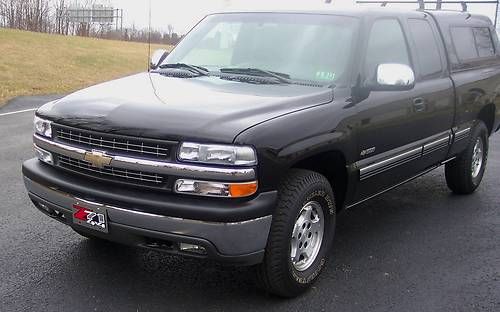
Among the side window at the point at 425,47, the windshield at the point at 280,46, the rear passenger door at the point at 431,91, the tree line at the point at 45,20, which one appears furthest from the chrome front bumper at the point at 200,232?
the tree line at the point at 45,20

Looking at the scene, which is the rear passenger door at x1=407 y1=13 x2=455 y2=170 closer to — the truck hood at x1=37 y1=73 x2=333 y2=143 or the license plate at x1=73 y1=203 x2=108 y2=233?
the truck hood at x1=37 y1=73 x2=333 y2=143

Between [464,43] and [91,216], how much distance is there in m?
4.19

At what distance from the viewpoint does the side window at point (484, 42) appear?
20.3ft

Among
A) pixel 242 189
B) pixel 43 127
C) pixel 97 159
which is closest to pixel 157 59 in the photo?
pixel 43 127

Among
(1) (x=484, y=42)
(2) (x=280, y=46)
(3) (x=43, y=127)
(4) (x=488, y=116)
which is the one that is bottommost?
(4) (x=488, y=116)

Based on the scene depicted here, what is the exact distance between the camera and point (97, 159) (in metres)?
3.38

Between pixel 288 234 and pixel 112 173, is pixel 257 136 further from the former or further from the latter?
pixel 112 173

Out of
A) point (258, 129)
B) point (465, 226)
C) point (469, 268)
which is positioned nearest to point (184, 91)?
point (258, 129)

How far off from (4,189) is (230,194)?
3663 millimetres

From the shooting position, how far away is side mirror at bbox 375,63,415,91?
4.09 metres

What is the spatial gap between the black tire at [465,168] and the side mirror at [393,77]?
83.8 inches

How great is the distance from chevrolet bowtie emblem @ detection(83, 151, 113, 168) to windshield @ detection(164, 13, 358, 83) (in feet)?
4.71

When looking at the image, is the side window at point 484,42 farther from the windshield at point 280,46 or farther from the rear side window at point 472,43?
the windshield at point 280,46

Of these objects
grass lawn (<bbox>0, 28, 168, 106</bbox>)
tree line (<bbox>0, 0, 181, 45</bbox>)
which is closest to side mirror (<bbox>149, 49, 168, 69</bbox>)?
grass lawn (<bbox>0, 28, 168, 106</bbox>)
